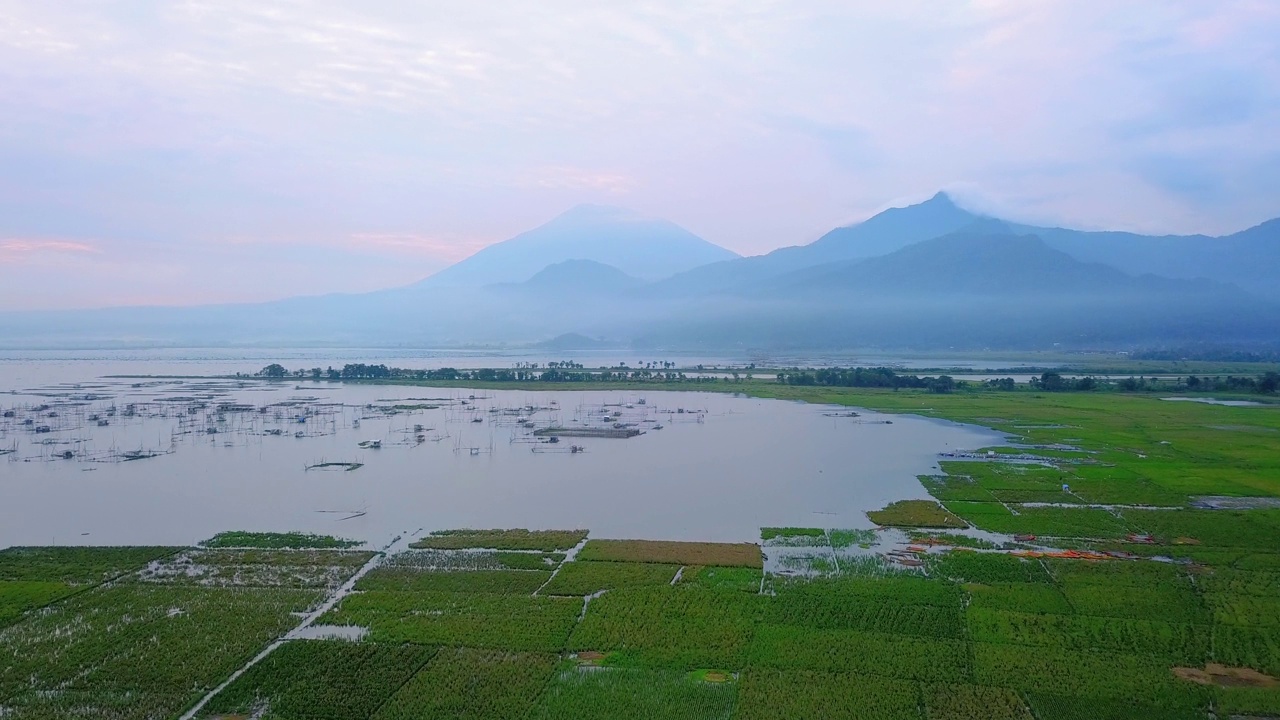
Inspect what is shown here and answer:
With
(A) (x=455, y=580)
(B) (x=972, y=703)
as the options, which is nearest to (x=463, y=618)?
(A) (x=455, y=580)

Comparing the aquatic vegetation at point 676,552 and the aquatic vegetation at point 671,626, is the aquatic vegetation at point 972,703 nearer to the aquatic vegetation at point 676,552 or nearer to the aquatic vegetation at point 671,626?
the aquatic vegetation at point 671,626

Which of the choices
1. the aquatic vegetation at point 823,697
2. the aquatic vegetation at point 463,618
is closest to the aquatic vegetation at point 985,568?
the aquatic vegetation at point 823,697

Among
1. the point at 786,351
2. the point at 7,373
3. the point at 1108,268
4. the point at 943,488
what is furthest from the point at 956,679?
the point at 1108,268

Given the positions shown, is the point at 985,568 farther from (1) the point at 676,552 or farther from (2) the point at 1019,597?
(1) the point at 676,552

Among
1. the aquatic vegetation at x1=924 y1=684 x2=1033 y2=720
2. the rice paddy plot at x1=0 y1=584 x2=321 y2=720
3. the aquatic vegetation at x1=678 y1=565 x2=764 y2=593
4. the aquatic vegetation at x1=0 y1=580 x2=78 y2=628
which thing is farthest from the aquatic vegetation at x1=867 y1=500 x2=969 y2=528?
the aquatic vegetation at x1=0 y1=580 x2=78 y2=628

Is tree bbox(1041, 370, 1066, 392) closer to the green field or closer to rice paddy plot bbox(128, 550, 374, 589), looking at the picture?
the green field
